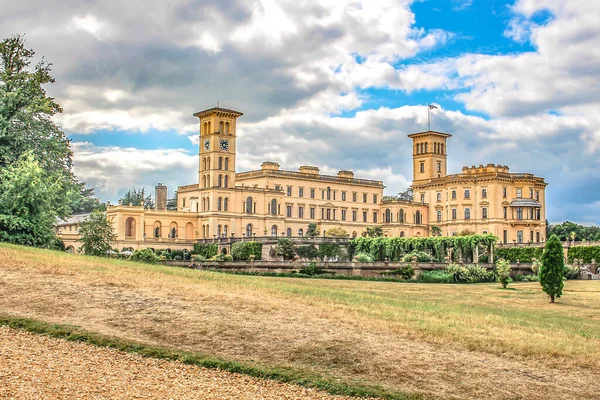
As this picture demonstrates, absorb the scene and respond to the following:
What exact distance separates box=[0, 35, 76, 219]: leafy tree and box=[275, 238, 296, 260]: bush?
29296 mm

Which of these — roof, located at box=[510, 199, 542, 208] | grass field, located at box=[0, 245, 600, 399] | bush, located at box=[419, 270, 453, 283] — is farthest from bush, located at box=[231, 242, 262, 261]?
grass field, located at box=[0, 245, 600, 399]

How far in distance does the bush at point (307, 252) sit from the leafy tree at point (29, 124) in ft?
106

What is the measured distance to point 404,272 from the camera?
53875mm

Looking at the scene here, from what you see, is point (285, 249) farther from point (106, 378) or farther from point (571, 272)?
point (106, 378)

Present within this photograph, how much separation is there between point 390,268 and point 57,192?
27081 millimetres

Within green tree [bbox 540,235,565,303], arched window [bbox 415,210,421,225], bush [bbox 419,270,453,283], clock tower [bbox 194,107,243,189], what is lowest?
bush [bbox 419,270,453,283]

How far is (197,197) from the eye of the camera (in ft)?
275

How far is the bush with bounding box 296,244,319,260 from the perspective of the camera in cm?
6831

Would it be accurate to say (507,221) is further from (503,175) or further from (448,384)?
(448,384)

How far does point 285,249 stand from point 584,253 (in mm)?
26126

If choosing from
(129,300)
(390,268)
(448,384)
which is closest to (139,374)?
(448,384)

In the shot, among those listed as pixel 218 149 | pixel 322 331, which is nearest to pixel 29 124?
pixel 322 331

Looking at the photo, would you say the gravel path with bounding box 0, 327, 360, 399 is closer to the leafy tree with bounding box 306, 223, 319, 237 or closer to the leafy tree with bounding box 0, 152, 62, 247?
the leafy tree with bounding box 0, 152, 62, 247

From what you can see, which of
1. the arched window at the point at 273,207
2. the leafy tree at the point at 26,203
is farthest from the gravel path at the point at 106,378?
the arched window at the point at 273,207
